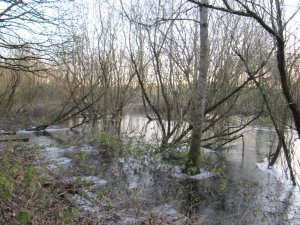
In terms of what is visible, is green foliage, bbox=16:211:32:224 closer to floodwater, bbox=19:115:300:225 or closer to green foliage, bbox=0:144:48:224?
green foliage, bbox=0:144:48:224

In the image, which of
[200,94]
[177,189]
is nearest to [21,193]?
[177,189]

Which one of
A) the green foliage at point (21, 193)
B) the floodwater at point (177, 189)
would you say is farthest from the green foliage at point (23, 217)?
the floodwater at point (177, 189)

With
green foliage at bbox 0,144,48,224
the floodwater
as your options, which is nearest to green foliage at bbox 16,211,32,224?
green foliage at bbox 0,144,48,224

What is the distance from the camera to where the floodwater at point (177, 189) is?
552 cm

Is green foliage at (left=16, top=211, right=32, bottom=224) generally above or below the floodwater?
above

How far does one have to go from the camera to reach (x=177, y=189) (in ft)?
23.4

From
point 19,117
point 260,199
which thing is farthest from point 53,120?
point 260,199

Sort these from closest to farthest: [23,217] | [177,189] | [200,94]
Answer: [23,217] < [177,189] < [200,94]

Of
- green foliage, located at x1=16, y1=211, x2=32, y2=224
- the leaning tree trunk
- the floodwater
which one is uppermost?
the leaning tree trunk

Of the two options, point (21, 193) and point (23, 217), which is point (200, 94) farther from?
point (23, 217)

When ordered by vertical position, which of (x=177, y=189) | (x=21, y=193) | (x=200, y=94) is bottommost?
(x=177, y=189)

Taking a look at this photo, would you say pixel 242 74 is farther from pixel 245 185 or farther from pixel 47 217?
pixel 47 217

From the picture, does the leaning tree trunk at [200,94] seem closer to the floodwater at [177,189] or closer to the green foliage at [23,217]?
the floodwater at [177,189]

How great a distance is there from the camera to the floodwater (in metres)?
5.52
